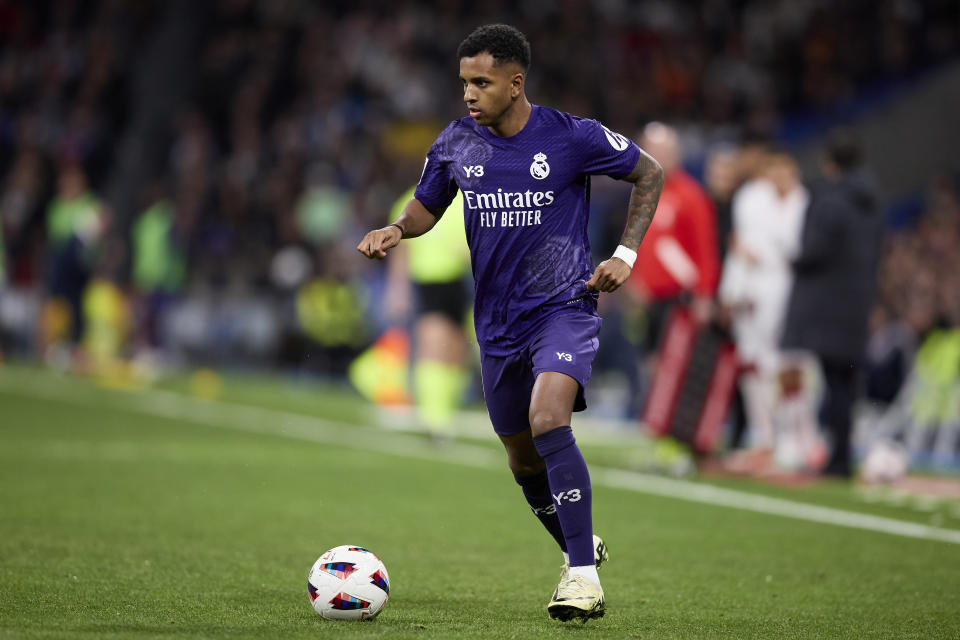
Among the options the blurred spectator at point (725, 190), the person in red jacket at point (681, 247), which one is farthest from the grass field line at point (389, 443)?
the blurred spectator at point (725, 190)

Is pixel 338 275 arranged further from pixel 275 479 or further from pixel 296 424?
pixel 275 479

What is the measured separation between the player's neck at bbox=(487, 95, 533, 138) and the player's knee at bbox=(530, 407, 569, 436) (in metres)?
1.15

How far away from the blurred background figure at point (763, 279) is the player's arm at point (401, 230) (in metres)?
5.69

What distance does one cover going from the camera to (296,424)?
1455 cm

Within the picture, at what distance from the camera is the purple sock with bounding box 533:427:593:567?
536cm

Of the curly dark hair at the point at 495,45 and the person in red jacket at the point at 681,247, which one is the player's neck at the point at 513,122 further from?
the person in red jacket at the point at 681,247

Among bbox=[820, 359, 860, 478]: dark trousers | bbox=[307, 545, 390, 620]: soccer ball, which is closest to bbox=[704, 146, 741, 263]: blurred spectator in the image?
bbox=[820, 359, 860, 478]: dark trousers

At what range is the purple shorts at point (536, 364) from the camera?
5.50 metres

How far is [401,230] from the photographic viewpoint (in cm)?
583

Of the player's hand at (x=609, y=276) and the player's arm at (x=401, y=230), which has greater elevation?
the player's arm at (x=401, y=230)

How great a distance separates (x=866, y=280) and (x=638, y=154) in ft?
17.8

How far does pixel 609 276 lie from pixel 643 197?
54 cm

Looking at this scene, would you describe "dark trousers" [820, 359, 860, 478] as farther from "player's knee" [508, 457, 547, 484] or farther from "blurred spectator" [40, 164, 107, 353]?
"blurred spectator" [40, 164, 107, 353]

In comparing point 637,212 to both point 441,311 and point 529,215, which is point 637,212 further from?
point 441,311
